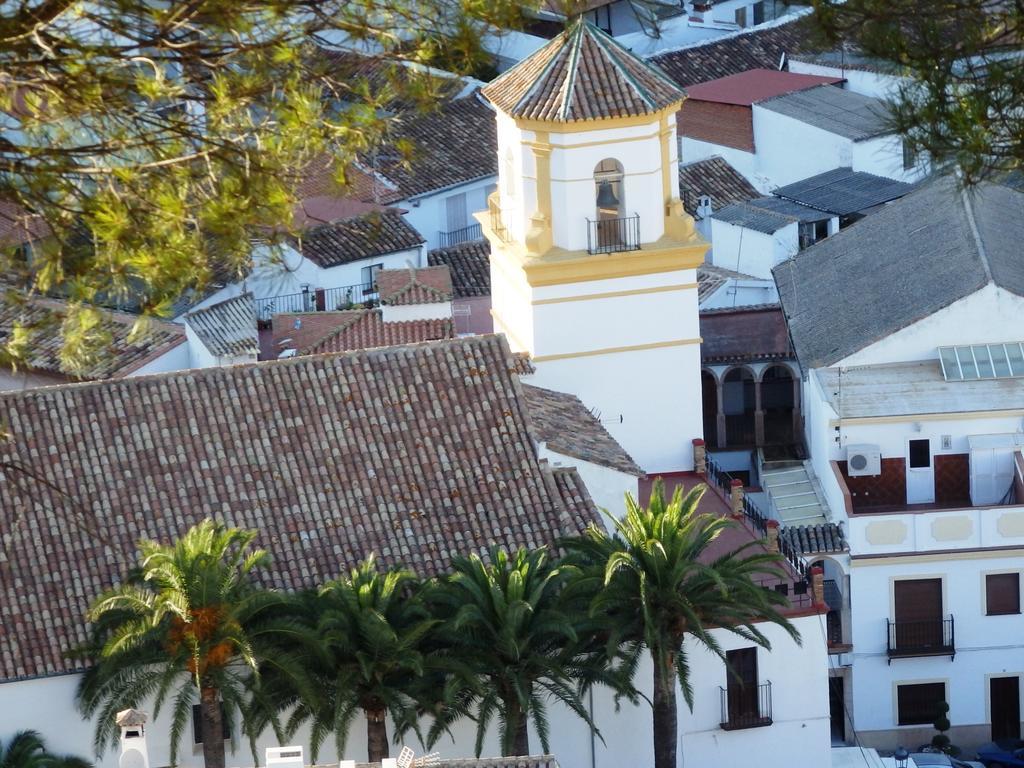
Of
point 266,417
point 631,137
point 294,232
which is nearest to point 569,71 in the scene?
point 631,137

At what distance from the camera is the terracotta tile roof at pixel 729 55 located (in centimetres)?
6444

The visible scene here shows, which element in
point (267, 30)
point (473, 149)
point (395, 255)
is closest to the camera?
point (267, 30)

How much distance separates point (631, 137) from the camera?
38.8 m

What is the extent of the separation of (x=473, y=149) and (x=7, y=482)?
27.8 metres

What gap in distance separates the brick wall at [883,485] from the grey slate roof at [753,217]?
10.3 m

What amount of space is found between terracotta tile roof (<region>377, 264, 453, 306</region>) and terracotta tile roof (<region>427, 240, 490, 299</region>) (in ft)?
11.5

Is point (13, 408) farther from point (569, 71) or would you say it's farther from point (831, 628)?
point (831, 628)

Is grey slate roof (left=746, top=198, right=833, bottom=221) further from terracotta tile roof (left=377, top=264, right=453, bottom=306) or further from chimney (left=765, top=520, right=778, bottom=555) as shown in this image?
chimney (left=765, top=520, right=778, bottom=555)

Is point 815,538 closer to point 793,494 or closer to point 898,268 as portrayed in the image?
point 793,494

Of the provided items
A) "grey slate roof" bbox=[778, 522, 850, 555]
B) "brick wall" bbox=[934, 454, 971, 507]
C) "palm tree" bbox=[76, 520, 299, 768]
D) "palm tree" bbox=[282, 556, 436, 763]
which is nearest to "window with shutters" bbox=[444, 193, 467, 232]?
"grey slate roof" bbox=[778, 522, 850, 555]

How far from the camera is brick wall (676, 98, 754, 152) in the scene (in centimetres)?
5953

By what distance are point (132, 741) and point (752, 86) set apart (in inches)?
1390

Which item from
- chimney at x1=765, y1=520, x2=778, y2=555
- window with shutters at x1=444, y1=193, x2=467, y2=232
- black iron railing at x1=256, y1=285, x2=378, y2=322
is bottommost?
chimney at x1=765, y1=520, x2=778, y2=555

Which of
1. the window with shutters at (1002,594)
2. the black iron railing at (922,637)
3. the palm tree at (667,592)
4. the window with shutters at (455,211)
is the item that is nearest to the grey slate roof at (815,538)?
the black iron railing at (922,637)
